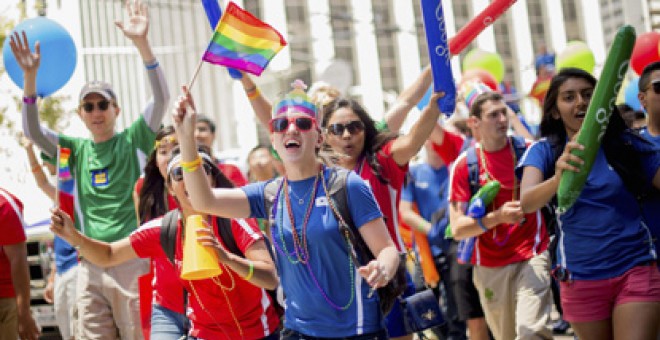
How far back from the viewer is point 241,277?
20.4 ft

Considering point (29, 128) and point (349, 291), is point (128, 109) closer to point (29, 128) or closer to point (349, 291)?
point (29, 128)

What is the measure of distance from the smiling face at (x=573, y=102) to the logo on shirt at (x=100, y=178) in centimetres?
364

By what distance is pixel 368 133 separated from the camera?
283 inches

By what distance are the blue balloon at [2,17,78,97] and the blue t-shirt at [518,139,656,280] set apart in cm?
469

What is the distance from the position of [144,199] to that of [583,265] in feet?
9.87

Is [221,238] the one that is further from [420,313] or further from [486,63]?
[486,63]

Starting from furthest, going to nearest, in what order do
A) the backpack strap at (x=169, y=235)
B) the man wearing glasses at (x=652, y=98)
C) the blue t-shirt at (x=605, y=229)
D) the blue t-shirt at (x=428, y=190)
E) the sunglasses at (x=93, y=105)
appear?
the blue t-shirt at (x=428, y=190) → the sunglasses at (x=93, y=105) → the man wearing glasses at (x=652, y=98) → the backpack strap at (x=169, y=235) → the blue t-shirt at (x=605, y=229)

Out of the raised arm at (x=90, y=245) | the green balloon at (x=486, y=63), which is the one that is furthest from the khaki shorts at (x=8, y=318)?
the green balloon at (x=486, y=63)

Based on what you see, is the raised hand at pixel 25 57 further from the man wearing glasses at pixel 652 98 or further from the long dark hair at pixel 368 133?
the man wearing glasses at pixel 652 98

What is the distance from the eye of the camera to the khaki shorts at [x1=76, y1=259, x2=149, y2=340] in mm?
8438

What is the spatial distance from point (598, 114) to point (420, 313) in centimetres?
147

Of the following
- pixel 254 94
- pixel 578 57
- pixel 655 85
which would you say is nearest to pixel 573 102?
pixel 655 85

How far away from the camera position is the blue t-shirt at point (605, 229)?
625cm

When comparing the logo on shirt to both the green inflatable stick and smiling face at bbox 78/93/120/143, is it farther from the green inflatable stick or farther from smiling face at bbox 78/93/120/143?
the green inflatable stick
